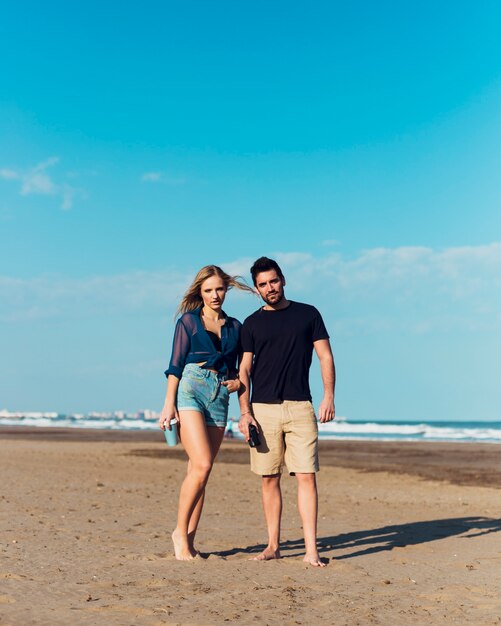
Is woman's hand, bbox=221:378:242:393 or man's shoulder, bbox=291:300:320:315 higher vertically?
man's shoulder, bbox=291:300:320:315

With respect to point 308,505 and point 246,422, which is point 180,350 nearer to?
point 246,422

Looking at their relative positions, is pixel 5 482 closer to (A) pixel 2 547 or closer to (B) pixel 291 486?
(B) pixel 291 486

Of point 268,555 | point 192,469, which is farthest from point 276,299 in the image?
point 268,555

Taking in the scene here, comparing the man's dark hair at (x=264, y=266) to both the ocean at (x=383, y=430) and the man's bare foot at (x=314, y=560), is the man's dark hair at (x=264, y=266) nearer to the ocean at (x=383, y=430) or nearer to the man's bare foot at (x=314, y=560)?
the man's bare foot at (x=314, y=560)

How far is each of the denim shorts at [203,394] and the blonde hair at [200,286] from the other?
54 centimetres

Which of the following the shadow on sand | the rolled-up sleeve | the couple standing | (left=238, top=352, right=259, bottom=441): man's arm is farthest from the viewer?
the shadow on sand

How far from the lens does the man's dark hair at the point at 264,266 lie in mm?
6309

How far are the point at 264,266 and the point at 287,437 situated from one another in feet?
4.65

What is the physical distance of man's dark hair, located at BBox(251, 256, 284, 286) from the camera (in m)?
6.31

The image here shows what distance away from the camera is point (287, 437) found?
6363 mm

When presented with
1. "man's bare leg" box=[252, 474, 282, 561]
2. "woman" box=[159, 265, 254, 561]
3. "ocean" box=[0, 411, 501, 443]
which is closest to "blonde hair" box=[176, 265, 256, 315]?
"woman" box=[159, 265, 254, 561]

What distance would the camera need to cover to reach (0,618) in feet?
13.5

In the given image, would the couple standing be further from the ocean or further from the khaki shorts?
the ocean

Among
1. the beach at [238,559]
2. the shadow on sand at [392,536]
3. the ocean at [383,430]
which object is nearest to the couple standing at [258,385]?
the beach at [238,559]
